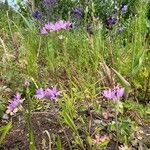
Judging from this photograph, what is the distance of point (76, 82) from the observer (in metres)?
2.90

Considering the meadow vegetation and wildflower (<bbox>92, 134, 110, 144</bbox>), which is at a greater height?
the meadow vegetation

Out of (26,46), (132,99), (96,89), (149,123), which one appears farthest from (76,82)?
(26,46)

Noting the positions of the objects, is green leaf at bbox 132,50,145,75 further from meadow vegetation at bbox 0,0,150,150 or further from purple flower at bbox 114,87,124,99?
purple flower at bbox 114,87,124,99

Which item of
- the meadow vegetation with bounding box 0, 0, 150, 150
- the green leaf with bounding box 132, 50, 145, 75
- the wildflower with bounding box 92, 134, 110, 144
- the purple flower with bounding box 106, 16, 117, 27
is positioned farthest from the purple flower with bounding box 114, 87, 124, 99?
the purple flower with bounding box 106, 16, 117, 27

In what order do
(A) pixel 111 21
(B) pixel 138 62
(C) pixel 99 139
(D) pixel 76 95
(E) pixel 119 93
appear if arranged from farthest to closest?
(A) pixel 111 21 < (B) pixel 138 62 < (D) pixel 76 95 < (C) pixel 99 139 < (E) pixel 119 93

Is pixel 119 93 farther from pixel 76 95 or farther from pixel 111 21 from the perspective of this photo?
pixel 111 21

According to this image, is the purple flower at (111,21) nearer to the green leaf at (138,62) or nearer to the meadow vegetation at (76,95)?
the meadow vegetation at (76,95)

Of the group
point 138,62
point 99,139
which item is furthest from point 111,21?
point 99,139

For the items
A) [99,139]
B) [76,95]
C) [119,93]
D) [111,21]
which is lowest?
[99,139]

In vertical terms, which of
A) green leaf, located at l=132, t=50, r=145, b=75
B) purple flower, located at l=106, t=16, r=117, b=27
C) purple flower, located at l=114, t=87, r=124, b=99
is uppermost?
purple flower, located at l=106, t=16, r=117, b=27

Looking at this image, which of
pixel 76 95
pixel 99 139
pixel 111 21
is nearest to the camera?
pixel 99 139

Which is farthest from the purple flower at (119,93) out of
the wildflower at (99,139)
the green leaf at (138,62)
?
the green leaf at (138,62)

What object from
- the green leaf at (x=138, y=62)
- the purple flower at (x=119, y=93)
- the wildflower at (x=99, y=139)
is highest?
the green leaf at (x=138, y=62)

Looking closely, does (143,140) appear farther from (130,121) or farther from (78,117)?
(78,117)
